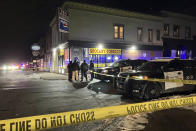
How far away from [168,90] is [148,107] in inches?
133

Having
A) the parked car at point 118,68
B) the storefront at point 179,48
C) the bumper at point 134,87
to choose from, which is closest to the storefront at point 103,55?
the parked car at point 118,68

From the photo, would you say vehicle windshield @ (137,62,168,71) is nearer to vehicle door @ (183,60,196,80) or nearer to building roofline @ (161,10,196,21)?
vehicle door @ (183,60,196,80)

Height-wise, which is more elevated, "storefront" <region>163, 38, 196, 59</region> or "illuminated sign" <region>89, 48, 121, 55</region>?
"storefront" <region>163, 38, 196, 59</region>

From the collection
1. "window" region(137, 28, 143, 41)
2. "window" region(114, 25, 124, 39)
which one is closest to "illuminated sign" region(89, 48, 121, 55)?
"window" region(114, 25, 124, 39)

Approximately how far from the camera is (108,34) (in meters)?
22.2

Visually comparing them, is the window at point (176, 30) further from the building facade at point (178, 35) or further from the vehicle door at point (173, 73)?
the vehicle door at point (173, 73)

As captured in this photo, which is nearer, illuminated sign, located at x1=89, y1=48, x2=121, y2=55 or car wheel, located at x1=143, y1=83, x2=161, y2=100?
car wheel, located at x1=143, y1=83, x2=161, y2=100

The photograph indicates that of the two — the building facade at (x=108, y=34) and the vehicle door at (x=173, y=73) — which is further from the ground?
the building facade at (x=108, y=34)

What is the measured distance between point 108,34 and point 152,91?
16.1 m

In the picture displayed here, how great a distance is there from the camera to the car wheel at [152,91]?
695 centimetres

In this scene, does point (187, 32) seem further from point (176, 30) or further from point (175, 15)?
point (175, 15)

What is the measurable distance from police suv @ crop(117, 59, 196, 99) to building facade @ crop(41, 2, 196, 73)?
1305 cm

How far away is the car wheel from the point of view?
6.95 meters

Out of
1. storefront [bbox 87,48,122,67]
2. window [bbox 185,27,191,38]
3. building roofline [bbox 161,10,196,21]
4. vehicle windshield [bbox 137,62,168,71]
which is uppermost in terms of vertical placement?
building roofline [bbox 161,10,196,21]
